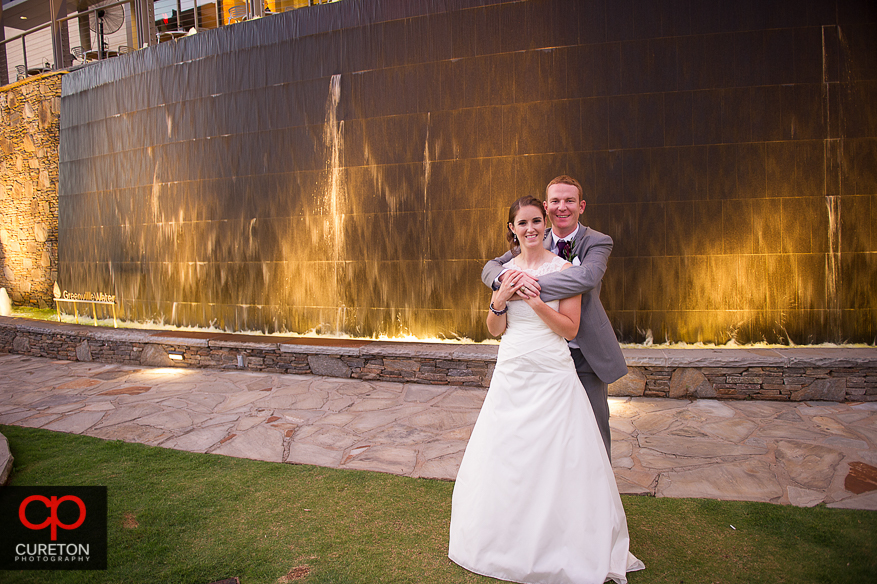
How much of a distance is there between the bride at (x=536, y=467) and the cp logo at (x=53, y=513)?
220cm

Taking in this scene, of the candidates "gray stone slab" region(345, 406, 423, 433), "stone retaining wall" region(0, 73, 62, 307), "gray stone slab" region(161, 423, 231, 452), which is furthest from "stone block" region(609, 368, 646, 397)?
"stone retaining wall" region(0, 73, 62, 307)

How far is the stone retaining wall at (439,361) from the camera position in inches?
198

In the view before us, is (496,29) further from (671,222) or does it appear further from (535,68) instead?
(671,222)

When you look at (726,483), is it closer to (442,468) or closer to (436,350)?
(442,468)

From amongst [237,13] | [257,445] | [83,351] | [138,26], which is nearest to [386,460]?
[257,445]

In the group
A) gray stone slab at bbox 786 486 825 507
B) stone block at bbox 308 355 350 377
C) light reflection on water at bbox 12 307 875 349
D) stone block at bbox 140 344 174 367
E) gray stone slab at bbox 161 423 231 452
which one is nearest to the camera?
gray stone slab at bbox 786 486 825 507

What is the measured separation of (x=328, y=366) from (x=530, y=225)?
14.8 feet

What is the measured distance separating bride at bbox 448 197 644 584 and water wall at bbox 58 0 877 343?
376 centimetres

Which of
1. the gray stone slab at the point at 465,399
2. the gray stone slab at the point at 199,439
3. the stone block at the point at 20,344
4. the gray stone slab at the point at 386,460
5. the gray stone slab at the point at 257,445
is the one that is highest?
the stone block at the point at 20,344

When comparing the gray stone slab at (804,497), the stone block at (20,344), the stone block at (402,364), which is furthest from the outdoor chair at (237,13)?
the gray stone slab at (804,497)

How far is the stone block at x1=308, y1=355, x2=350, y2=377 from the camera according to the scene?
6309mm

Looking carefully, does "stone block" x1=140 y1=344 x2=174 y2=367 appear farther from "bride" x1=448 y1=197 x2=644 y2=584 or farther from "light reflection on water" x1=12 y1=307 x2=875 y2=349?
"bride" x1=448 y1=197 x2=644 y2=584

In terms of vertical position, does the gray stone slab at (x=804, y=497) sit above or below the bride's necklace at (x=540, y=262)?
below

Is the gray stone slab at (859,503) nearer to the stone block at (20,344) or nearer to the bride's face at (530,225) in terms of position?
the bride's face at (530,225)
